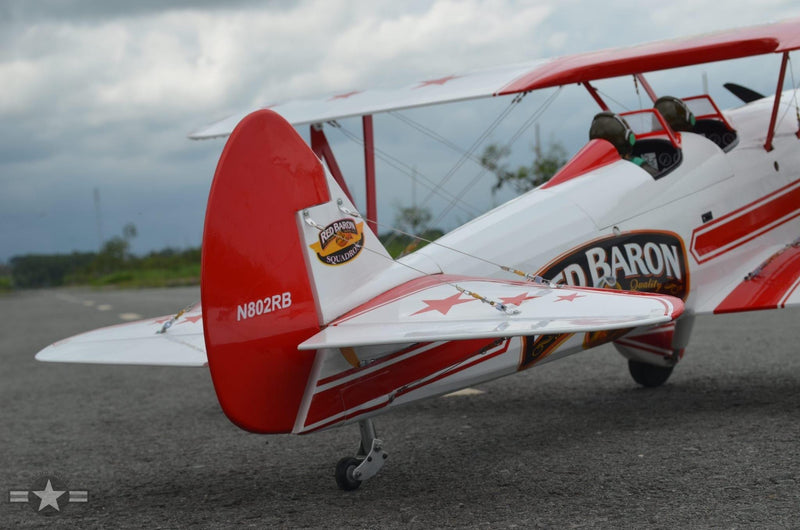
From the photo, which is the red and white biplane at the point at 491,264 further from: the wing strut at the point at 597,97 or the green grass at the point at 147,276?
the green grass at the point at 147,276

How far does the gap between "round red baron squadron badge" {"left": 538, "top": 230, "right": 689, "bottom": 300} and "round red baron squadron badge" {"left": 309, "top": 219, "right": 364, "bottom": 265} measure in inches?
51.1

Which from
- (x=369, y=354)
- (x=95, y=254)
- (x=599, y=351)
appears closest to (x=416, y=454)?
(x=369, y=354)

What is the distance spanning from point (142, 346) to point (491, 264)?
207cm

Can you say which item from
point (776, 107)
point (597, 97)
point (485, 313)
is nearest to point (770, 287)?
point (776, 107)

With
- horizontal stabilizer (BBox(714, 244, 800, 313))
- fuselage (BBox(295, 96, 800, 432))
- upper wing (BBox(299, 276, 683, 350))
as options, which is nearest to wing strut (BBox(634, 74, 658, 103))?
fuselage (BBox(295, 96, 800, 432))

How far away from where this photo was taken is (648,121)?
6.82 m

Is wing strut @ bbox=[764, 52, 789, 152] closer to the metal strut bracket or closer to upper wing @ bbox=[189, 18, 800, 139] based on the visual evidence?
upper wing @ bbox=[189, 18, 800, 139]

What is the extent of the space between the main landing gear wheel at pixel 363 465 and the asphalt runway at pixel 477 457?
77 millimetres

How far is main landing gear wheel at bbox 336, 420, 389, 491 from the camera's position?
4773mm

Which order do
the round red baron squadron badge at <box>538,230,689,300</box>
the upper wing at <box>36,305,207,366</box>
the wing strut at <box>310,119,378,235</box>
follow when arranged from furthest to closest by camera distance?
the wing strut at <box>310,119,378,235</box>, the round red baron squadron badge at <box>538,230,689,300</box>, the upper wing at <box>36,305,207,366</box>

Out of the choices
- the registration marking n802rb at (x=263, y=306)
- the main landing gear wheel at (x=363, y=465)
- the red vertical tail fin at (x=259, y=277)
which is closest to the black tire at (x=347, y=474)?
the main landing gear wheel at (x=363, y=465)

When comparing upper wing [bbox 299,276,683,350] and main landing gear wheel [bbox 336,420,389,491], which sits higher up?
upper wing [bbox 299,276,683,350]

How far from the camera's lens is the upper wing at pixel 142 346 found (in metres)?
4.74

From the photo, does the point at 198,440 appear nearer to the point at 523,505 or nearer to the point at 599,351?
the point at 523,505
